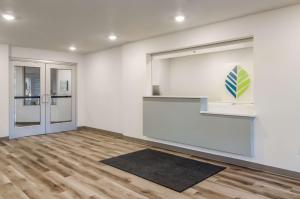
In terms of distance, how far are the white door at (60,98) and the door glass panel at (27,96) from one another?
0.88ft

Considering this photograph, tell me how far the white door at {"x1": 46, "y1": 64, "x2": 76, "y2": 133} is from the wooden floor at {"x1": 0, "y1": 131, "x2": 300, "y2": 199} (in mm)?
2220

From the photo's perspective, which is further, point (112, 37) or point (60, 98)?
point (60, 98)

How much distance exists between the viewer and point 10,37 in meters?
5.06

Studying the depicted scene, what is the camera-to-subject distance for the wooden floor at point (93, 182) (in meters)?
2.78

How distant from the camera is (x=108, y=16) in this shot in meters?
3.65

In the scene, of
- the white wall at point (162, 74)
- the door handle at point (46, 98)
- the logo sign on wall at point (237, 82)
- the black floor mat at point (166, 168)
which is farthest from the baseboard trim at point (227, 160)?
the door handle at point (46, 98)

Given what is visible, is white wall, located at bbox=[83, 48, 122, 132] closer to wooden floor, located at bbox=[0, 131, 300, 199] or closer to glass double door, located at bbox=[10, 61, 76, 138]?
glass double door, located at bbox=[10, 61, 76, 138]

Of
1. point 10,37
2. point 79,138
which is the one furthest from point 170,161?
point 10,37

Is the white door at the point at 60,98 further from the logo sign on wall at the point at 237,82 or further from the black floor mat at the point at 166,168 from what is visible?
the logo sign on wall at the point at 237,82

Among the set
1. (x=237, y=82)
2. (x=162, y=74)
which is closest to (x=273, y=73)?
(x=237, y=82)

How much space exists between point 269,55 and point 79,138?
4.76 metres

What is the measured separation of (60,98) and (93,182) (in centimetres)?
442

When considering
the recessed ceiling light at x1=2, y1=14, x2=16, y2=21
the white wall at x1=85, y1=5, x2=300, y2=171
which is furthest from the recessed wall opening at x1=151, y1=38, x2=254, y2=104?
the recessed ceiling light at x1=2, y1=14, x2=16, y2=21

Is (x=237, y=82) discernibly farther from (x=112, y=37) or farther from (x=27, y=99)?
(x=27, y=99)
